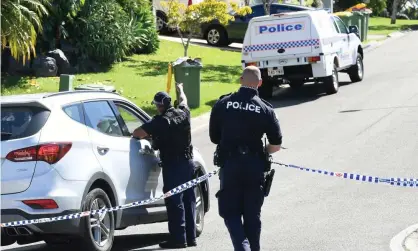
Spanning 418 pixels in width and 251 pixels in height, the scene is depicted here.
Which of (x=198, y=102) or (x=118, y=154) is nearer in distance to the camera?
(x=118, y=154)

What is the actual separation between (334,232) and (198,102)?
1089cm

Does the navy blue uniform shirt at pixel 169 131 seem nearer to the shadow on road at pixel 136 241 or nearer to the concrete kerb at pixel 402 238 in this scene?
the shadow on road at pixel 136 241

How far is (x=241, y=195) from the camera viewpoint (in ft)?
24.6

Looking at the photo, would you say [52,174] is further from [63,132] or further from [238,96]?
[238,96]

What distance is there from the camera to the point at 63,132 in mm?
7969

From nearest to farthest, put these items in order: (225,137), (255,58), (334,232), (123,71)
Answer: (225,137) → (334,232) → (255,58) → (123,71)

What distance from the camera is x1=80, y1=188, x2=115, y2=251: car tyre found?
8057mm

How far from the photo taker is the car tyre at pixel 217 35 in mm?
33344

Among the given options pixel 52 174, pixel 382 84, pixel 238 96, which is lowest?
pixel 382 84

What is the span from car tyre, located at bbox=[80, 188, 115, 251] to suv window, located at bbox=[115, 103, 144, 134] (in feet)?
3.67

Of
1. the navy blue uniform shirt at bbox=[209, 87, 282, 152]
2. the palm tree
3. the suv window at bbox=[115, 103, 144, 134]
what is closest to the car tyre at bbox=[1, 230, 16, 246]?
the suv window at bbox=[115, 103, 144, 134]

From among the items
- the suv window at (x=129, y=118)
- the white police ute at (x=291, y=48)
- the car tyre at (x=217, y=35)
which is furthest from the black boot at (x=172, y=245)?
the car tyre at (x=217, y=35)

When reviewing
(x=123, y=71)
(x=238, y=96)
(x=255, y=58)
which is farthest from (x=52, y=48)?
(x=238, y=96)

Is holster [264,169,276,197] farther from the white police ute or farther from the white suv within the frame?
the white police ute
